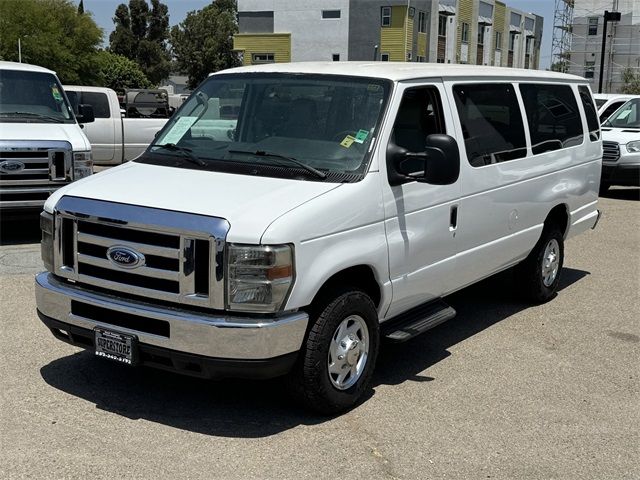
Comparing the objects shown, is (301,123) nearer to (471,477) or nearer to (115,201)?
(115,201)

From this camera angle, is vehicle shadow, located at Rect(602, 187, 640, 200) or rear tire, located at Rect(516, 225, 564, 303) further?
vehicle shadow, located at Rect(602, 187, 640, 200)

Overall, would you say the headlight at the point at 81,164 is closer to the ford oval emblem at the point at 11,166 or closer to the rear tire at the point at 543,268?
the ford oval emblem at the point at 11,166

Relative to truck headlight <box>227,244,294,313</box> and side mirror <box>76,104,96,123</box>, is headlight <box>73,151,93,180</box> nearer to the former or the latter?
side mirror <box>76,104,96,123</box>

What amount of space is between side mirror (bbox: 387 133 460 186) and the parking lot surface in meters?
1.42

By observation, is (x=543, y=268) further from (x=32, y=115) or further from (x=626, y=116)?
(x=626, y=116)

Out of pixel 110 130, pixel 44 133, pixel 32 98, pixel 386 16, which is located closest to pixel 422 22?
pixel 386 16

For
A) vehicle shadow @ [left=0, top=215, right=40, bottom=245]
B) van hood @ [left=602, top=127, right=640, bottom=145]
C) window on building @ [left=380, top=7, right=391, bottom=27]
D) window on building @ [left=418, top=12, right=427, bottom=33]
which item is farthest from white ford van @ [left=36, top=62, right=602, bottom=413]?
window on building @ [left=418, top=12, right=427, bottom=33]

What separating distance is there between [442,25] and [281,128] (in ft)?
189

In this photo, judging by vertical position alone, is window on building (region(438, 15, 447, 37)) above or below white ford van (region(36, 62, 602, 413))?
above

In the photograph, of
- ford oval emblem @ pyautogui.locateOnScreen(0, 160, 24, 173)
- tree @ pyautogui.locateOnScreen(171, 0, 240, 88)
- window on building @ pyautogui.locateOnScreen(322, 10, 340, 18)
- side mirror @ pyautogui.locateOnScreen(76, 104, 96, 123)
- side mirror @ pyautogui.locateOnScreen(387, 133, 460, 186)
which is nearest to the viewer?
side mirror @ pyautogui.locateOnScreen(387, 133, 460, 186)

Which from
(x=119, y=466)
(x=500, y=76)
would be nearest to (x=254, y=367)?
(x=119, y=466)

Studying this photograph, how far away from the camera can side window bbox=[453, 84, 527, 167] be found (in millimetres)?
6137

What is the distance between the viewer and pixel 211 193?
473cm

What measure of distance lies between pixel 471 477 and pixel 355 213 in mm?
1619
